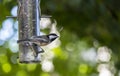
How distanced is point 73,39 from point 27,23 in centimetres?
228

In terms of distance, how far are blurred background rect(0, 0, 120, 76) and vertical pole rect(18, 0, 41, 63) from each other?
295 millimetres

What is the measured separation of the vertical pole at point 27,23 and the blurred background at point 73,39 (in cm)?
30

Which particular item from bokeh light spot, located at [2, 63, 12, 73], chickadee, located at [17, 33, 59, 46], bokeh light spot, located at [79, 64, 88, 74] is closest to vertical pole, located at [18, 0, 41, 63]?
chickadee, located at [17, 33, 59, 46]

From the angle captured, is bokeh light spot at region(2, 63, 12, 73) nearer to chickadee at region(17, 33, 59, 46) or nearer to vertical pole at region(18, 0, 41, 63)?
vertical pole at region(18, 0, 41, 63)

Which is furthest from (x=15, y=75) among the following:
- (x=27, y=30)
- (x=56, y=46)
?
(x=27, y=30)

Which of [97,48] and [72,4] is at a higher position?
[72,4]

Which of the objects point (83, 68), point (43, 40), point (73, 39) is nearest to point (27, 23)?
point (43, 40)

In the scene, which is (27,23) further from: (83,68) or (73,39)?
(83,68)

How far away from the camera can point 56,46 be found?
7.08 m

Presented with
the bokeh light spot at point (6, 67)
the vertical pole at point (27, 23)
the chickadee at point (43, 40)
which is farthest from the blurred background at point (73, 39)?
the chickadee at point (43, 40)

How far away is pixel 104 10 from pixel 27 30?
5.02 feet

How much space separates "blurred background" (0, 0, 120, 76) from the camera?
546 centimetres

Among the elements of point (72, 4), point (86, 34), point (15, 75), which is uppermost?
point (72, 4)

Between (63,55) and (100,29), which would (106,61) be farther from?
(100,29)
